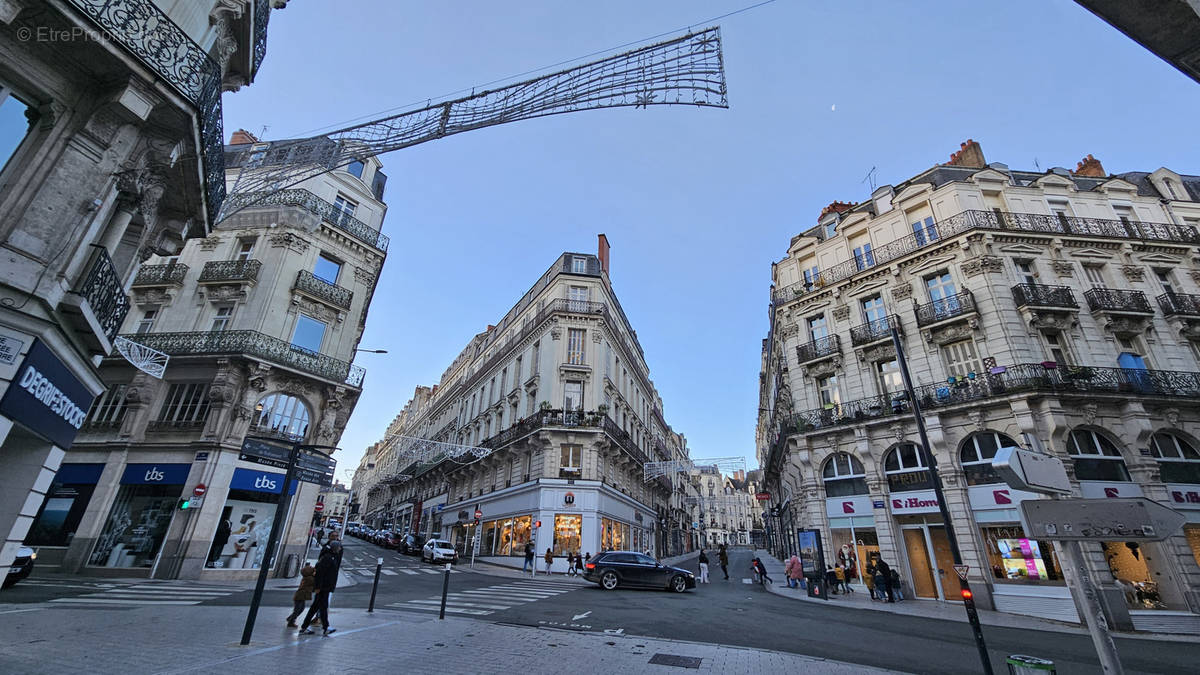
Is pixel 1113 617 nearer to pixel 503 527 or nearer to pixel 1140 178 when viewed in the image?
pixel 1140 178

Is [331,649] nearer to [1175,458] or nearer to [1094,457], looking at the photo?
[1094,457]

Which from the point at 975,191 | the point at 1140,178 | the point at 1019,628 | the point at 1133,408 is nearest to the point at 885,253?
the point at 975,191

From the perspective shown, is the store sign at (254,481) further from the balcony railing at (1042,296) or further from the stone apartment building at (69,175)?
the balcony railing at (1042,296)

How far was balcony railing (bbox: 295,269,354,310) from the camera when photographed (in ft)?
71.6

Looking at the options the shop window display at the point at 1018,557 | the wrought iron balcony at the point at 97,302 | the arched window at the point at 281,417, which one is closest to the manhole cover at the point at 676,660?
the wrought iron balcony at the point at 97,302

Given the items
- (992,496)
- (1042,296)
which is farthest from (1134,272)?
(992,496)

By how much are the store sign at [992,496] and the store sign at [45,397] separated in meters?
23.9

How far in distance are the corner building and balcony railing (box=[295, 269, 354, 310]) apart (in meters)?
22.7

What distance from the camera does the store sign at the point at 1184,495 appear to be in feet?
50.8

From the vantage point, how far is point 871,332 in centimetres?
2158

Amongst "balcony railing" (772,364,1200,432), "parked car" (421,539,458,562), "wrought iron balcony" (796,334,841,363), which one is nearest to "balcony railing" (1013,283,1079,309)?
"balcony railing" (772,364,1200,432)

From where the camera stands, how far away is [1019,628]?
1180 cm

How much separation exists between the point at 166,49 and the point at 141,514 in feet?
60.7

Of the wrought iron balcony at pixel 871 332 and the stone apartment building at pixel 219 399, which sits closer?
the stone apartment building at pixel 219 399
